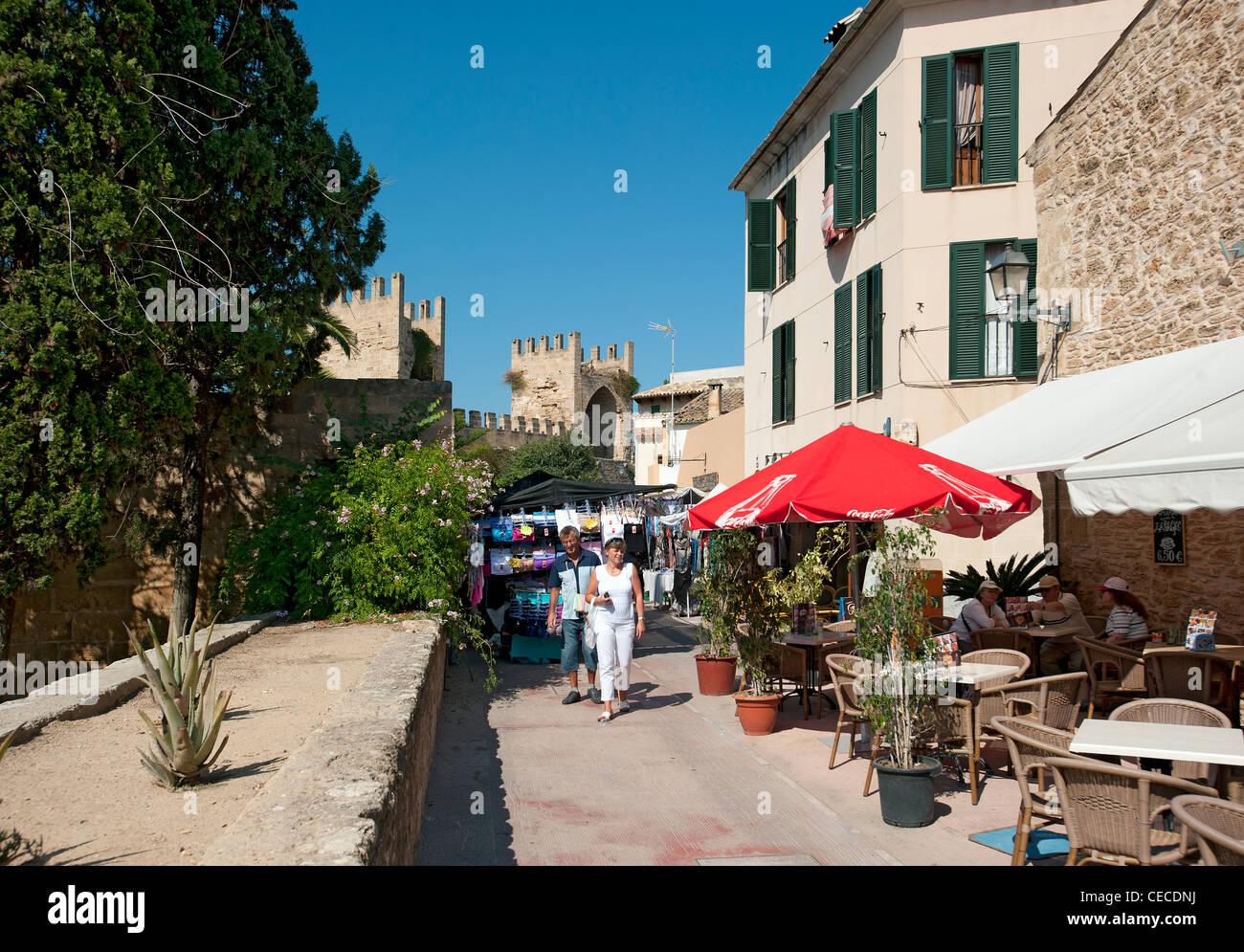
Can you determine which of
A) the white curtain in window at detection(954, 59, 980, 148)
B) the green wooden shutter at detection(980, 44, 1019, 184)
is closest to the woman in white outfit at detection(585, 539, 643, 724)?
the green wooden shutter at detection(980, 44, 1019, 184)

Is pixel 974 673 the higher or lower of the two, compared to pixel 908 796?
higher

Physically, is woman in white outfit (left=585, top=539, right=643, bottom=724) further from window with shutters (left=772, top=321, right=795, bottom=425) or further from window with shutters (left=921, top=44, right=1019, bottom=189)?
window with shutters (left=772, top=321, right=795, bottom=425)

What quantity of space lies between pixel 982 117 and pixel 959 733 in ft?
33.8

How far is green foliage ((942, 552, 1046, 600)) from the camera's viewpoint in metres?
10.5

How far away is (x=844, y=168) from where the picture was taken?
14.8 m

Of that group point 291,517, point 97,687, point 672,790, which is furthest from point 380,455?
point 672,790

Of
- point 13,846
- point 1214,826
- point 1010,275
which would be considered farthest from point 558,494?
point 1214,826

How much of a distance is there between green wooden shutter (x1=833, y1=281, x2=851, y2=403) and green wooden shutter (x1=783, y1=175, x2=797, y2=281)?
2569 mm

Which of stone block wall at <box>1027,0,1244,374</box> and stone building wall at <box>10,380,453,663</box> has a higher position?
stone block wall at <box>1027,0,1244,374</box>

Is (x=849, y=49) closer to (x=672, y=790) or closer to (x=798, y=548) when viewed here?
(x=798, y=548)

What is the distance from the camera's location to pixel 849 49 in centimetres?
1481

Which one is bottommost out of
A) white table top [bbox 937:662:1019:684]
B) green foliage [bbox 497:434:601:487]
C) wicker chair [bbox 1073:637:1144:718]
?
wicker chair [bbox 1073:637:1144:718]

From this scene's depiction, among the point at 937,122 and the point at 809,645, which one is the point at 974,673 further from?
the point at 937,122
